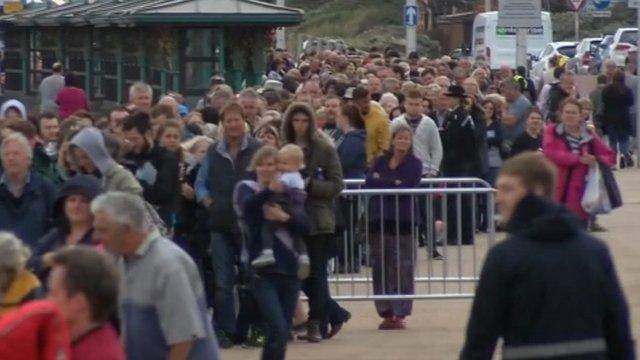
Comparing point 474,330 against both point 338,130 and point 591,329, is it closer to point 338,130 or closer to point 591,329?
point 591,329

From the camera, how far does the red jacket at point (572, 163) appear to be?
13812mm

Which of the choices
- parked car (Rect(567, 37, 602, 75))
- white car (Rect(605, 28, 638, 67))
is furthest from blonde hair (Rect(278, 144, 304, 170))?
parked car (Rect(567, 37, 602, 75))

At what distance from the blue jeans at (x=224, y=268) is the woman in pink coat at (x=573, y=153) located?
2.98 metres

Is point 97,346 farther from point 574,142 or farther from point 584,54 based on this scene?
point 584,54

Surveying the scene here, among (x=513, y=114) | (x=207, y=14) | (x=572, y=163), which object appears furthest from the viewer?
(x=207, y=14)

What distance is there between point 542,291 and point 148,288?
165 cm

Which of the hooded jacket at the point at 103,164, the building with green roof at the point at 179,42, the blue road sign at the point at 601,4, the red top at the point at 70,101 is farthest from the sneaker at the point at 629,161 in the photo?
the blue road sign at the point at 601,4

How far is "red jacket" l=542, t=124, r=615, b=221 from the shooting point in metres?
13.8

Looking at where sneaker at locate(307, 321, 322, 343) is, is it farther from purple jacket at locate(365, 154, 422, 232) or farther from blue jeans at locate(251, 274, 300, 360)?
blue jeans at locate(251, 274, 300, 360)

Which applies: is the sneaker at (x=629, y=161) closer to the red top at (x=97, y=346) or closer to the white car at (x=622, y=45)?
the white car at (x=622, y=45)

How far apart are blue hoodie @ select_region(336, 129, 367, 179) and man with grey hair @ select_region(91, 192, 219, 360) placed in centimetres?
834

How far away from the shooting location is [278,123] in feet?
44.9

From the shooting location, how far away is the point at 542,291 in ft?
21.5

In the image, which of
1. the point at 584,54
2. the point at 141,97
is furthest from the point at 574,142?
the point at 584,54
